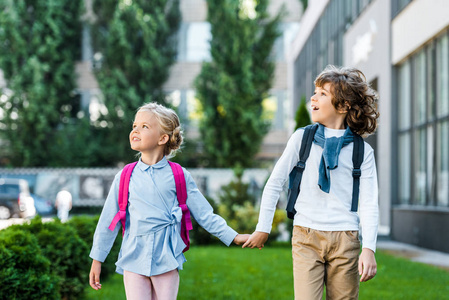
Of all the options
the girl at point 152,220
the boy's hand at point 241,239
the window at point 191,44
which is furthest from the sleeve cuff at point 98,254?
the window at point 191,44

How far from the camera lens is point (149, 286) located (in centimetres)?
377

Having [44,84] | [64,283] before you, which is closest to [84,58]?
[44,84]

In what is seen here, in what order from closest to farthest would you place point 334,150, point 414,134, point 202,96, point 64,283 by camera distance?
point 334,150
point 64,283
point 414,134
point 202,96

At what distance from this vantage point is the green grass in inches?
288

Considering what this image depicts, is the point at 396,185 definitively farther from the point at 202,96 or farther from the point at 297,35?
the point at 297,35

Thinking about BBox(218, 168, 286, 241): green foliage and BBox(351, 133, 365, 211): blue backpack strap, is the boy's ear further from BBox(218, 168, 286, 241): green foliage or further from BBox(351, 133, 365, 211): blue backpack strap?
BBox(218, 168, 286, 241): green foliage

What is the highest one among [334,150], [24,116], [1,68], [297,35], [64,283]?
[297,35]

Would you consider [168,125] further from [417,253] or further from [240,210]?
[240,210]

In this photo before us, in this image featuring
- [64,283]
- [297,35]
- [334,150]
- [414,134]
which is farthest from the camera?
[297,35]

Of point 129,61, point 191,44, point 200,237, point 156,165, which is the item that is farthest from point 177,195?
point 191,44

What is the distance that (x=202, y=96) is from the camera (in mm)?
31281

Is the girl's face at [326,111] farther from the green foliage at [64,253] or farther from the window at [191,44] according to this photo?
the window at [191,44]

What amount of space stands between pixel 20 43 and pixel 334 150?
98.4ft

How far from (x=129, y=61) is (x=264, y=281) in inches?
960
